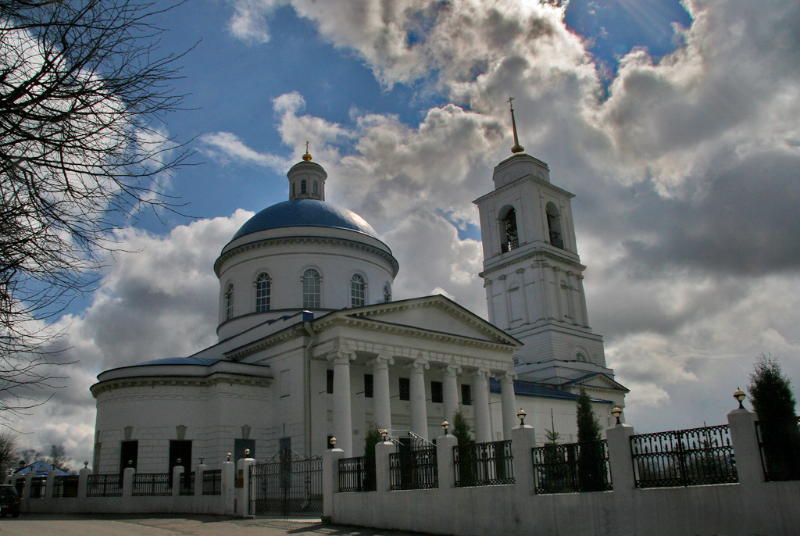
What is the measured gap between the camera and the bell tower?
42.4m

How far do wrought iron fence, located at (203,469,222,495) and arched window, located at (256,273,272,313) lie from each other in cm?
1089

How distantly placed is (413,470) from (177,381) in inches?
565

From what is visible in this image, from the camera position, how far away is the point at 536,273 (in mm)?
43125

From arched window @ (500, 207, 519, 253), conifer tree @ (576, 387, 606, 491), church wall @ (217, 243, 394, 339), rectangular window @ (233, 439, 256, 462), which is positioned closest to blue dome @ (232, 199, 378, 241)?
church wall @ (217, 243, 394, 339)

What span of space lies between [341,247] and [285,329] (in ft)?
25.0

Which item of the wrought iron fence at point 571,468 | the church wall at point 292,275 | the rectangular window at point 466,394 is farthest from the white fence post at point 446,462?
the church wall at point 292,275

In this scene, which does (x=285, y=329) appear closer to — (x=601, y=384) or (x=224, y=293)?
(x=224, y=293)

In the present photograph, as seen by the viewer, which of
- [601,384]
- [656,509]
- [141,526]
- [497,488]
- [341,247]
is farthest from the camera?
[601,384]

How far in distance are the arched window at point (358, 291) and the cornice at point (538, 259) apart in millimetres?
15722

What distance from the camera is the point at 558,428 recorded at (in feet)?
120

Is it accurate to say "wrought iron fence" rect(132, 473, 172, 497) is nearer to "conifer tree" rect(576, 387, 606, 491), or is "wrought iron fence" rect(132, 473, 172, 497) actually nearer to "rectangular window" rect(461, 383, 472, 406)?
"rectangular window" rect(461, 383, 472, 406)

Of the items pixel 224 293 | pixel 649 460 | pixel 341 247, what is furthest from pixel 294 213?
pixel 649 460

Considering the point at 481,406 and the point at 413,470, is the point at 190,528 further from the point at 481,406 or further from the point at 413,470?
the point at 481,406

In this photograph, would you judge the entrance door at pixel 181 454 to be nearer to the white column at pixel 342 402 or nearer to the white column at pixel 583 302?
the white column at pixel 342 402
